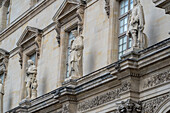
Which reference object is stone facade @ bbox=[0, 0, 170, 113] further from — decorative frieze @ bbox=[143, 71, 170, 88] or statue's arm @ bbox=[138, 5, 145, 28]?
statue's arm @ bbox=[138, 5, 145, 28]

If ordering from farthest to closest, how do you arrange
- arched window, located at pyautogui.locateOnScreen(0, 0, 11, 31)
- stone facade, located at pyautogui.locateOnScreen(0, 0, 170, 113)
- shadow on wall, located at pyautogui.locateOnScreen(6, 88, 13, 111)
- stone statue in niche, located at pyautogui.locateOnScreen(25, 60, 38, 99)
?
arched window, located at pyautogui.locateOnScreen(0, 0, 11, 31), shadow on wall, located at pyautogui.locateOnScreen(6, 88, 13, 111), stone statue in niche, located at pyautogui.locateOnScreen(25, 60, 38, 99), stone facade, located at pyautogui.locateOnScreen(0, 0, 170, 113)

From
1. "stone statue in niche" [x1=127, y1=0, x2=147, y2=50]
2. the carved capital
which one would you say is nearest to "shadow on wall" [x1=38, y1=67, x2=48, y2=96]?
the carved capital

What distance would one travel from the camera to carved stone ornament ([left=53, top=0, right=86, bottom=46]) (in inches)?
824

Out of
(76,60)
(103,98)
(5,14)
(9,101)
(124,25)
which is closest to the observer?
(103,98)

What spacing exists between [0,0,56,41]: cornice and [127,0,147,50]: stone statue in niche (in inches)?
316

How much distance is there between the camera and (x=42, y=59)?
23516mm

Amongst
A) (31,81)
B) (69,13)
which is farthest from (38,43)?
(69,13)

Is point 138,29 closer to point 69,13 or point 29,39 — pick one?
point 69,13

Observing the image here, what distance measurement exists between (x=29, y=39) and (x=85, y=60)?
206 inches

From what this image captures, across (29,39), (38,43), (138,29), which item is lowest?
(138,29)

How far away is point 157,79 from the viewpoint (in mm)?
15133

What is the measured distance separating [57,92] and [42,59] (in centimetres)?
455

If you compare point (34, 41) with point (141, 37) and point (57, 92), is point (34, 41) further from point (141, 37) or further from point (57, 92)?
point (141, 37)

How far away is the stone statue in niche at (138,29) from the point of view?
16125 millimetres
